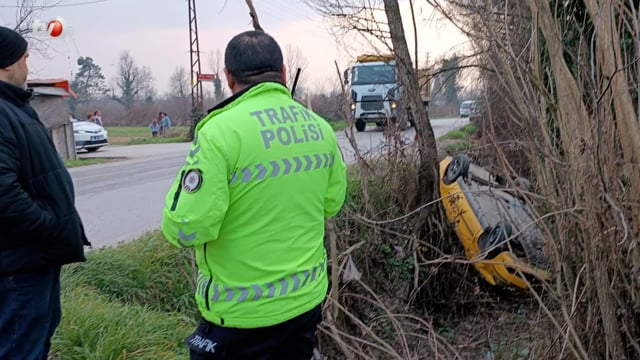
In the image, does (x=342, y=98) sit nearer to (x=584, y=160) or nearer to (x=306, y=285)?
(x=584, y=160)

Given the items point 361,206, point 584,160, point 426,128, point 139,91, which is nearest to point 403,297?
point 361,206

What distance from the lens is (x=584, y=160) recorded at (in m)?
2.60

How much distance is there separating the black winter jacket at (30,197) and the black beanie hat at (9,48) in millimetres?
130

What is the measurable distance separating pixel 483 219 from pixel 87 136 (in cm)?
1760

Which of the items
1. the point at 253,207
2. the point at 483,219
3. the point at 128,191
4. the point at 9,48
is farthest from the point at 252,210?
the point at 128,191

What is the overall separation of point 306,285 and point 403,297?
3.33 meters

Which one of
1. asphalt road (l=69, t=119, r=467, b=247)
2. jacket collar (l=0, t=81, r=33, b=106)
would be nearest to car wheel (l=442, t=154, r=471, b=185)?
asphalt road (l=69, t=119, r=467, b=247)

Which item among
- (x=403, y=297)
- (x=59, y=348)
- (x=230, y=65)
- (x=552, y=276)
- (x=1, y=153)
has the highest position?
(x=230, y=65)

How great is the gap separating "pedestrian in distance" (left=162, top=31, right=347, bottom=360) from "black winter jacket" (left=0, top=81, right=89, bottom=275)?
862mm

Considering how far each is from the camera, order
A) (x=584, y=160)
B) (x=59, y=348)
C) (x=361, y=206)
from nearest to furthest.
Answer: (x=584, y=160)
(x=59, y=348)
(x=361, y=206)

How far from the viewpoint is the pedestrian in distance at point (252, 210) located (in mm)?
1932

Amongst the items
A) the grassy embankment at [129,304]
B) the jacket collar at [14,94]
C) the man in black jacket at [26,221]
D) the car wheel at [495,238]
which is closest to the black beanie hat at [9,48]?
the man in black jacket at [26,221]

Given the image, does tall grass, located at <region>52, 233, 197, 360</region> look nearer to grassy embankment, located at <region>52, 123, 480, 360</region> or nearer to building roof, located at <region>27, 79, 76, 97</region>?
grassy embankment, located at <region>52, 123, 480, 360</region>

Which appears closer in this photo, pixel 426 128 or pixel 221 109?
pixel 221 109
